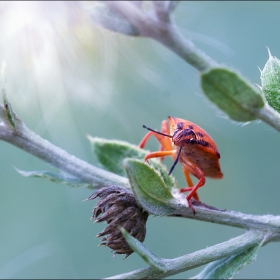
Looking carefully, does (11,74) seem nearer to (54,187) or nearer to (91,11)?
(91,11)

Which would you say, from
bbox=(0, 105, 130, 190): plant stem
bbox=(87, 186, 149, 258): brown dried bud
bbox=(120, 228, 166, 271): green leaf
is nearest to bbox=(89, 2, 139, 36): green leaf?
bbox=(0, 105, 130, 190): plant stem

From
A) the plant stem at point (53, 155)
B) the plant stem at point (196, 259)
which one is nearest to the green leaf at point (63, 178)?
the plant stem at point (53, 155)

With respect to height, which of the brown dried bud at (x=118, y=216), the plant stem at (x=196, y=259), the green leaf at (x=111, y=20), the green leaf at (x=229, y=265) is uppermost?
the green leaf at (x=111, y=20)

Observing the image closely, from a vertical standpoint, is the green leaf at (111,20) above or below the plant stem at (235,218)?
above

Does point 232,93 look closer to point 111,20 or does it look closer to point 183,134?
point 183,134

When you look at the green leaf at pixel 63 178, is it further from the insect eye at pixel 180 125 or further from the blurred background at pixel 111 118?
the blurred background at pixel 111 118

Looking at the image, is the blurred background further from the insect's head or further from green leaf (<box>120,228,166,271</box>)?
green leaf (<box>120,228,166,271</box>)
